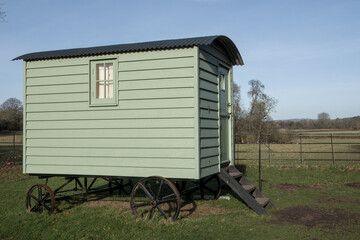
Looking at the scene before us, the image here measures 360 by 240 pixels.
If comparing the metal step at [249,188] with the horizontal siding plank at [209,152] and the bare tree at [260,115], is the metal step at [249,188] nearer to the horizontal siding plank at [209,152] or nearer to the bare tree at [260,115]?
the horizontal siding plank at [209,152]

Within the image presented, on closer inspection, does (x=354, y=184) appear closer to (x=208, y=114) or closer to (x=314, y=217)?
(x=314, y=217)

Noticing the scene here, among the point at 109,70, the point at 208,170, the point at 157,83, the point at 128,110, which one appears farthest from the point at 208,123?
the point at 109,70

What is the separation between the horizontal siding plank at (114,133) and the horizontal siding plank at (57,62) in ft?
5.31

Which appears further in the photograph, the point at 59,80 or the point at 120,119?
the point at 59,80

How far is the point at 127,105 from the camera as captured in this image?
742cm

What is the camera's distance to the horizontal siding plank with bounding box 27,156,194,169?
6.96 meters

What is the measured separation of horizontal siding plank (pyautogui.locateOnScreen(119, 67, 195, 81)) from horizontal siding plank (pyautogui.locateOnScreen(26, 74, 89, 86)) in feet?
3.35

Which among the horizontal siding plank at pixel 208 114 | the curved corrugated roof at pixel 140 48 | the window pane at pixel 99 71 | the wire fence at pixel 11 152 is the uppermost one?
the curved corrugated roof at pixel 140 48

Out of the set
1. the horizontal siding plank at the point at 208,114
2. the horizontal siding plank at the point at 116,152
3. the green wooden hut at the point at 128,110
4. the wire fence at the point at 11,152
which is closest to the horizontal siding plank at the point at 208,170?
the green wooden hut at the point at 128,110

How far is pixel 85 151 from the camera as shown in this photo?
25.3ft

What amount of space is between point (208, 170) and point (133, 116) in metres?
2.07

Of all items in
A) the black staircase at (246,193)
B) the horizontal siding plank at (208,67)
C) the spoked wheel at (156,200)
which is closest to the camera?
the spoked wheel at (156,200)

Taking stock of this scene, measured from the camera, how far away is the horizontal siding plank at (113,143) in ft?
22.8

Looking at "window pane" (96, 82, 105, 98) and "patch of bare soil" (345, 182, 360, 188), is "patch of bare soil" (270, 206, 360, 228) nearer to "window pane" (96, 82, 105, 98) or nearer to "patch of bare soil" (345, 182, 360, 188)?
"patch of bare soil" (345, 182, 360, 188)
